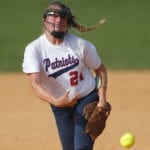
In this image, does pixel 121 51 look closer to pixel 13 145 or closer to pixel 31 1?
pixel 13 145

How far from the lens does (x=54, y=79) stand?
8.12 meters

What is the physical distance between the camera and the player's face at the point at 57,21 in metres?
7.95

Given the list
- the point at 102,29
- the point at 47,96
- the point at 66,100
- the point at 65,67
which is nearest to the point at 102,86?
the point at 65,67

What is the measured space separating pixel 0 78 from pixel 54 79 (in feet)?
28.0

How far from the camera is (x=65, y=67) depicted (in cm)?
804

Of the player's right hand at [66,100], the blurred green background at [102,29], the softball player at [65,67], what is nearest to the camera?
the player's right hand at [66,100]

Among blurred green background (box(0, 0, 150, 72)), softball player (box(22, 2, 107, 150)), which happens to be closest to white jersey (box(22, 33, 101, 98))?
softball player (box(22, 2, 107, 150))

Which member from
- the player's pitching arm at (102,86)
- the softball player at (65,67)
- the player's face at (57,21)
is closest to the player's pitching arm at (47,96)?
the softball player at (65,67)

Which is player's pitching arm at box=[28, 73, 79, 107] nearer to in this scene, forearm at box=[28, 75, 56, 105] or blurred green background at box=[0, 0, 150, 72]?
forearm at box=[28, 75, 56, 105]

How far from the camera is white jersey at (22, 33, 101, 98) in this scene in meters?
7.98

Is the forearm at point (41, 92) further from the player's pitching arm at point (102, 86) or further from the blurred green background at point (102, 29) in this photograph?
the blurred green background at point (102, 29)

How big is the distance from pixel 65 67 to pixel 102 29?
15.5 m

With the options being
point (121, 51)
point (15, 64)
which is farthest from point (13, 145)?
point (121, 51)

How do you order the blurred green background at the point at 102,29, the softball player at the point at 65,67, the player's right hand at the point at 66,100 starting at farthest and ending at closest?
the blurred green background at the point at 102,29
the softball player at the point at 65,67
the player's right hand at the point at 66,100
